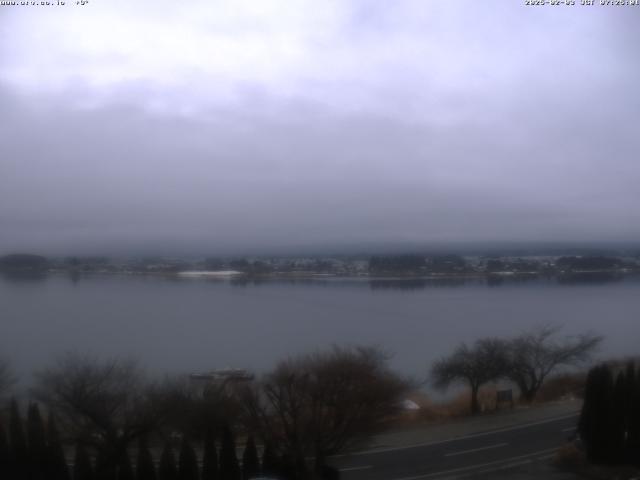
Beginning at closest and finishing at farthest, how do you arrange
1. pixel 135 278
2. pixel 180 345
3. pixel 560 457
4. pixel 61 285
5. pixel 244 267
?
pixel 560 457, pixel 180 345, pixel 61 285, pixel 135 278, pixel 244 267

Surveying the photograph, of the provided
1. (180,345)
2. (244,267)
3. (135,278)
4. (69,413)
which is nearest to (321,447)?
(69,413)

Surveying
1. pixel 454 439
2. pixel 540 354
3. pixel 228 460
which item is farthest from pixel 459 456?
pixel 540 354

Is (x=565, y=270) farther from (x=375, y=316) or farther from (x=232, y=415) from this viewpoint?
(x=232, y=415)

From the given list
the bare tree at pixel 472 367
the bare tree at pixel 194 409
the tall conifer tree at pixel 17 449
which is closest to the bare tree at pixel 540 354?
the bare tree at pixel 472 367

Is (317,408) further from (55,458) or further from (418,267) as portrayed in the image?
(418,267)

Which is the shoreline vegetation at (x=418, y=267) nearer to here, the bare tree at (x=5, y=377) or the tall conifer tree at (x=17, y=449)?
the bare tree at (x=5, y=377)
